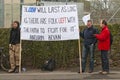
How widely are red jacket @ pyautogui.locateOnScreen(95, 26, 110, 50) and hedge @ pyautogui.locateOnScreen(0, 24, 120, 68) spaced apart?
5.21ft

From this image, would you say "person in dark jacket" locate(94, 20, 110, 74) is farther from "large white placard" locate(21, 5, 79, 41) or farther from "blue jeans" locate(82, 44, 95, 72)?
"large white placard" locate(21, 5, 79, 41)

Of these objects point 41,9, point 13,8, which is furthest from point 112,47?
point 13,8

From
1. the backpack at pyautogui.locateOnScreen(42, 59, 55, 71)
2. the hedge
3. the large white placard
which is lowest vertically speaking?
the backpack at pyautogui.locateOnScreen(42, 59, 55, 71)

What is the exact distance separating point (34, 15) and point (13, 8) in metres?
4.82

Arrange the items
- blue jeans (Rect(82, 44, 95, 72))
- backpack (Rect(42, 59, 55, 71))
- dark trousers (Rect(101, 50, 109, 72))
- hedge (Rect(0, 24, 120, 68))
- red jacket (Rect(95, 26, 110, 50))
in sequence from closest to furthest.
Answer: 1. red jacket (Rect(95, 26, 110, 50))
2. dark trousers (Rect(101, 50, 109, 72))
3. blue jeans (Rect(82, 44, 95, 72))
4. backpack (Rect(42, 59, 55, 71))
5. hedge (Rect(0, 24, 120, 68))

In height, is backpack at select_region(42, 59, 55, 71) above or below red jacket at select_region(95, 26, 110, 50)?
below

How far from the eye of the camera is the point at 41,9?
47.5ft

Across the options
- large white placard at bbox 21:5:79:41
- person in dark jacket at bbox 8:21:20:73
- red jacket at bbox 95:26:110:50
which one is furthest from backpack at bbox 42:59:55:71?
red jacket at bbox 95:26:110:50

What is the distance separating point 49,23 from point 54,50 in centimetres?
119

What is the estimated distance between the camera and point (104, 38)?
13344 millimetres

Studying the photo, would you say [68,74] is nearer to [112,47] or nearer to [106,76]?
[106,76]

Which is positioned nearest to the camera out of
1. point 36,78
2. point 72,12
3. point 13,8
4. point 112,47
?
point 36,78

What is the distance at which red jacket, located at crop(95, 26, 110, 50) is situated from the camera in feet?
43.7

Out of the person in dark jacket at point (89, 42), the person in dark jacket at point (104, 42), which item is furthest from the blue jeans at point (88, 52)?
the person in dark jacket at point (104, 42)
